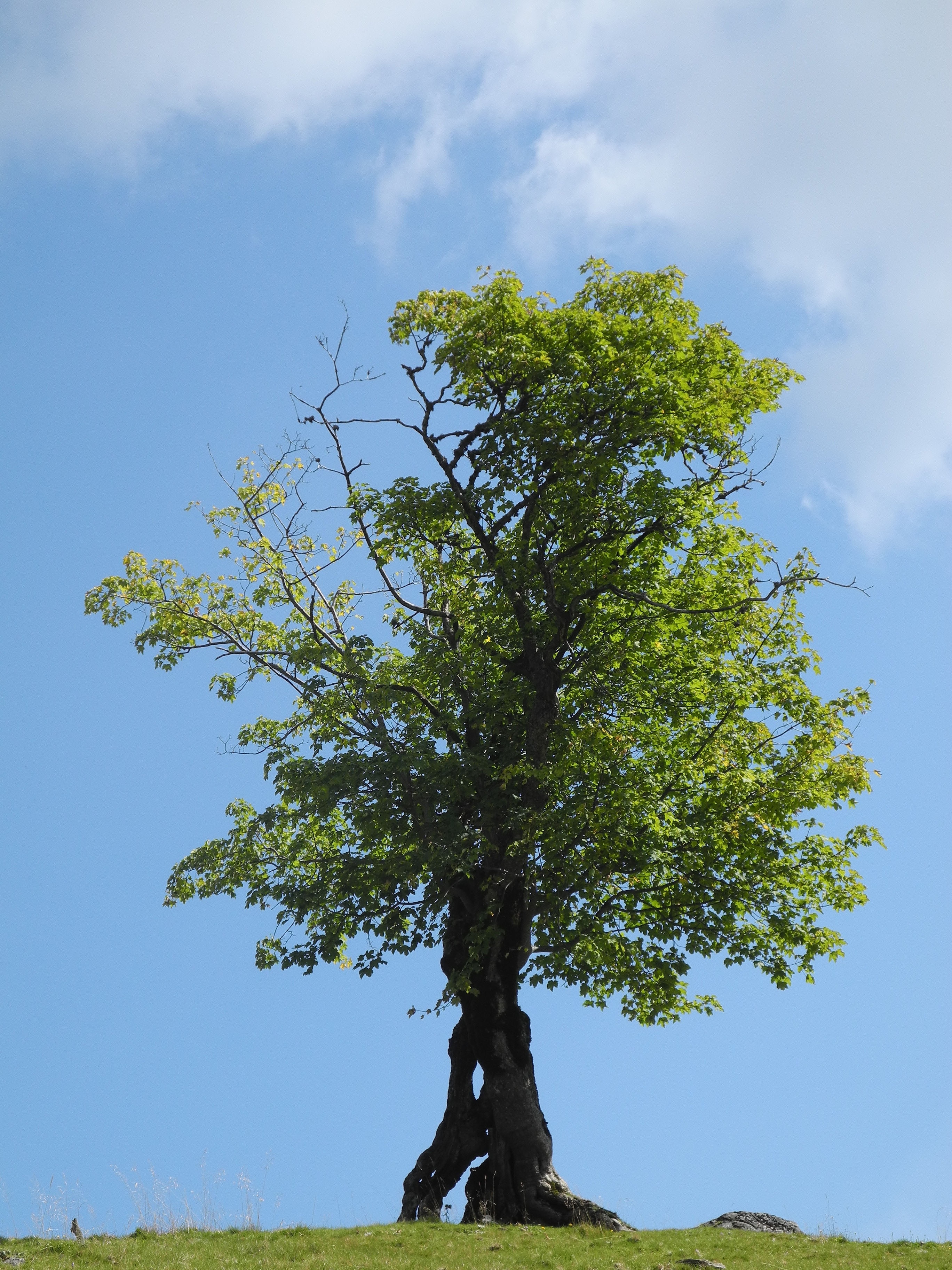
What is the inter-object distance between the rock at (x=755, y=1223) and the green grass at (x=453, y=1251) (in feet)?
6.05

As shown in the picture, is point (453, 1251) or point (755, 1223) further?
point (755, 1223)

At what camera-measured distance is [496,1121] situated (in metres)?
20.7

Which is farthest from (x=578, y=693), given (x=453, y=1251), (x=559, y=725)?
(x=453, y=1251)

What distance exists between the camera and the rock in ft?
67.6

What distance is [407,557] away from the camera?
23812 millimetres

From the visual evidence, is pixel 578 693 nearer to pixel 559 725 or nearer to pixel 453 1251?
pixel 559 725

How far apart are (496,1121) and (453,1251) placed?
4.78 metres

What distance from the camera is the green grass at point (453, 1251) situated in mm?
14883

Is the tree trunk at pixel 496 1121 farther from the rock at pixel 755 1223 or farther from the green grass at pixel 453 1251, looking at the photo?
the rock at pixel 755 1223

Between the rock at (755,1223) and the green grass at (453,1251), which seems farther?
the rock at (755,1223)

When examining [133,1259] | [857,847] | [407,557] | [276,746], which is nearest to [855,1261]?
[857,847]

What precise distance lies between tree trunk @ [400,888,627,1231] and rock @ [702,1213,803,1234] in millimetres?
2997

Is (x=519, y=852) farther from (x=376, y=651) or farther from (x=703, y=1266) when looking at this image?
(x=703, y=1266)

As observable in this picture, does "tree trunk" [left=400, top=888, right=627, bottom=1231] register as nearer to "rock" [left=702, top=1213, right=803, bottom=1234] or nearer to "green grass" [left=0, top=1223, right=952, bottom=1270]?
"green grass" [left=0, top=1223, right=952, bottom=1270]
